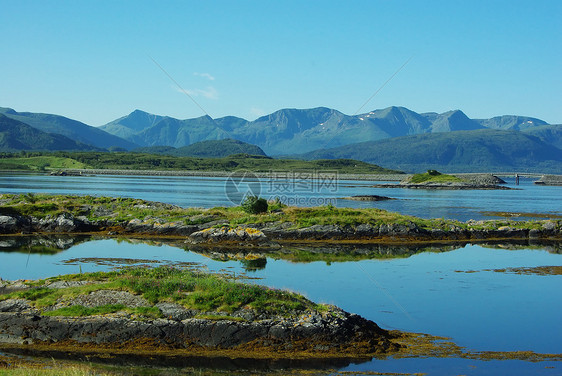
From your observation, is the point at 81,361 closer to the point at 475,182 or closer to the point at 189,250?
the point at 189,250

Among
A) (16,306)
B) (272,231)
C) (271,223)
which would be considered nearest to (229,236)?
(272,231)

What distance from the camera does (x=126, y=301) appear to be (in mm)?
19672

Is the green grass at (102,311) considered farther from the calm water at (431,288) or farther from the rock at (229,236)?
the rock at (229,236)

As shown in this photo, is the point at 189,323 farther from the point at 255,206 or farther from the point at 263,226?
the point at 255,206

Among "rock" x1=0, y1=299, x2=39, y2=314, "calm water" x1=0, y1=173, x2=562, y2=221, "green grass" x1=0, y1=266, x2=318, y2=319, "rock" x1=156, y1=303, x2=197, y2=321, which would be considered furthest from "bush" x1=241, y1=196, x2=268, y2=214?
"rock" x1=0, y1=299, x2=39, y2=314

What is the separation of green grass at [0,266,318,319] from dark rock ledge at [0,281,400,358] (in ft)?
1.18

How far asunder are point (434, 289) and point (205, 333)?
13392 mm

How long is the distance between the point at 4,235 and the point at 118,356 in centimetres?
3116

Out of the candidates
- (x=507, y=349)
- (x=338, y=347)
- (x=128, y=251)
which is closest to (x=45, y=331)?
(x=338, y=347)

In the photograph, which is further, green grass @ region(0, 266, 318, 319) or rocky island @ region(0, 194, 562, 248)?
rocky island @ region(0, 194, 562, 248)

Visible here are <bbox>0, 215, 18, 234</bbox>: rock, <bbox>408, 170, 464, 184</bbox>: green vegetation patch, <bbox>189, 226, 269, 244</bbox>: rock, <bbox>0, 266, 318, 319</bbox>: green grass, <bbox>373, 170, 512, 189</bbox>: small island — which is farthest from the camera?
<bbox>408, 170, 464, 184</bbox>: green vegetation patch

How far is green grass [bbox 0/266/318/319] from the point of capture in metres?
19.1

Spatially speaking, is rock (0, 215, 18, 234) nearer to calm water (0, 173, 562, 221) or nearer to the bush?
the bush

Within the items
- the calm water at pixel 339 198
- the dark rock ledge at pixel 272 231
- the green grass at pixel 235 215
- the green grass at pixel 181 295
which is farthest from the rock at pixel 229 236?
the calm water at pixel 339 198
